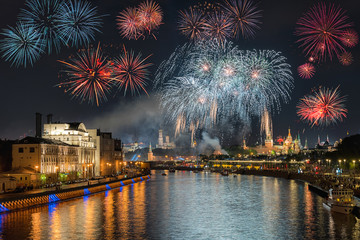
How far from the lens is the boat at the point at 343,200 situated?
51594 millimetres

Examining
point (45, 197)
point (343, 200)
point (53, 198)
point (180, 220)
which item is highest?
point (45, 197)

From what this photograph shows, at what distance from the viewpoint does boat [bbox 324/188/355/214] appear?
51.6m

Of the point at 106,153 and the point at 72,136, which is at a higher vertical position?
the point at 72,136

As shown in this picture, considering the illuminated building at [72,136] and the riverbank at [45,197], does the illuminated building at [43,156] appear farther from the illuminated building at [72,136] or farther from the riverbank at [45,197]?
the riverbank at [45,197]

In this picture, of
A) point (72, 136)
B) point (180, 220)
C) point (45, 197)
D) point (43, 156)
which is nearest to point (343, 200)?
point (180, 220)

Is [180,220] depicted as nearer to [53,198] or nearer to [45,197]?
[45,197]

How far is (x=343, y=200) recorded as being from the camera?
173ft

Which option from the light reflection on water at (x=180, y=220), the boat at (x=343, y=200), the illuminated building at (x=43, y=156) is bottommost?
the light reflection on water at (x=180, y=220)

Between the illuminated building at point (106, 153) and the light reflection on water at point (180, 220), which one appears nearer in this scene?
the light reflection on water at point (180, 220)

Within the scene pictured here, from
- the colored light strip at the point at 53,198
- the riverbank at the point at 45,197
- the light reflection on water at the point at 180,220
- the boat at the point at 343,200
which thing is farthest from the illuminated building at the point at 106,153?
the boat at the point at 343,200

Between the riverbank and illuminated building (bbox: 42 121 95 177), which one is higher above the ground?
illuminated building (bbox: 42 121 95 177)

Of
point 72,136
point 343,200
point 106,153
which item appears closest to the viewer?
point 343,200

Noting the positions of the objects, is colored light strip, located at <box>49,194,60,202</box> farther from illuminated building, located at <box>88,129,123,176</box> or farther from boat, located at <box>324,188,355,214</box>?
illuminated building, located at <box>88,129,123,176</box>

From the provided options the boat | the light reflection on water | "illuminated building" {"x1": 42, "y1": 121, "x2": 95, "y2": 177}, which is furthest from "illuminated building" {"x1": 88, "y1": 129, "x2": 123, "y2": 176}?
the boat
